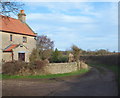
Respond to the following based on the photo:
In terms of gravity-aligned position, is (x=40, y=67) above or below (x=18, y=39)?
below

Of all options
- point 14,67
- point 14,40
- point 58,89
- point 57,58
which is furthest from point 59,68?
point 14,40

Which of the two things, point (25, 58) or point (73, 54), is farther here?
point (25, 58)

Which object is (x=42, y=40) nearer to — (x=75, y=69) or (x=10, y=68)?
(x=75, y=69)

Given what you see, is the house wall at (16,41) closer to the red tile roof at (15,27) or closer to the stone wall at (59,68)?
the red tile roof at (15,27)

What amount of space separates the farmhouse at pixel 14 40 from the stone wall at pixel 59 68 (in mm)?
6833

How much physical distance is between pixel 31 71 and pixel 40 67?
1.03 m

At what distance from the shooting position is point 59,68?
53.5 feet

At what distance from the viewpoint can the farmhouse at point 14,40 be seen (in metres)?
22.3

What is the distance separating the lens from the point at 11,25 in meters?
26.0

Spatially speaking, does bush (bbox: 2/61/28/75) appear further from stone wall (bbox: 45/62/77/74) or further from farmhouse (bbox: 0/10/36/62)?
farmhouse (bbox: 0/10/36/62)

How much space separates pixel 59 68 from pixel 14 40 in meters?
12.6

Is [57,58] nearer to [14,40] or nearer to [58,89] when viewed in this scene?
[14,40]

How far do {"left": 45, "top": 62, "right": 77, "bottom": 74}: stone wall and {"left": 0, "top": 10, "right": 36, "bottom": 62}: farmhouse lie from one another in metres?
6.83

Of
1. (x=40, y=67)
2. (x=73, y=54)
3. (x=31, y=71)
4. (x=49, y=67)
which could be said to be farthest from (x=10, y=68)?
(x=73, y=54)
